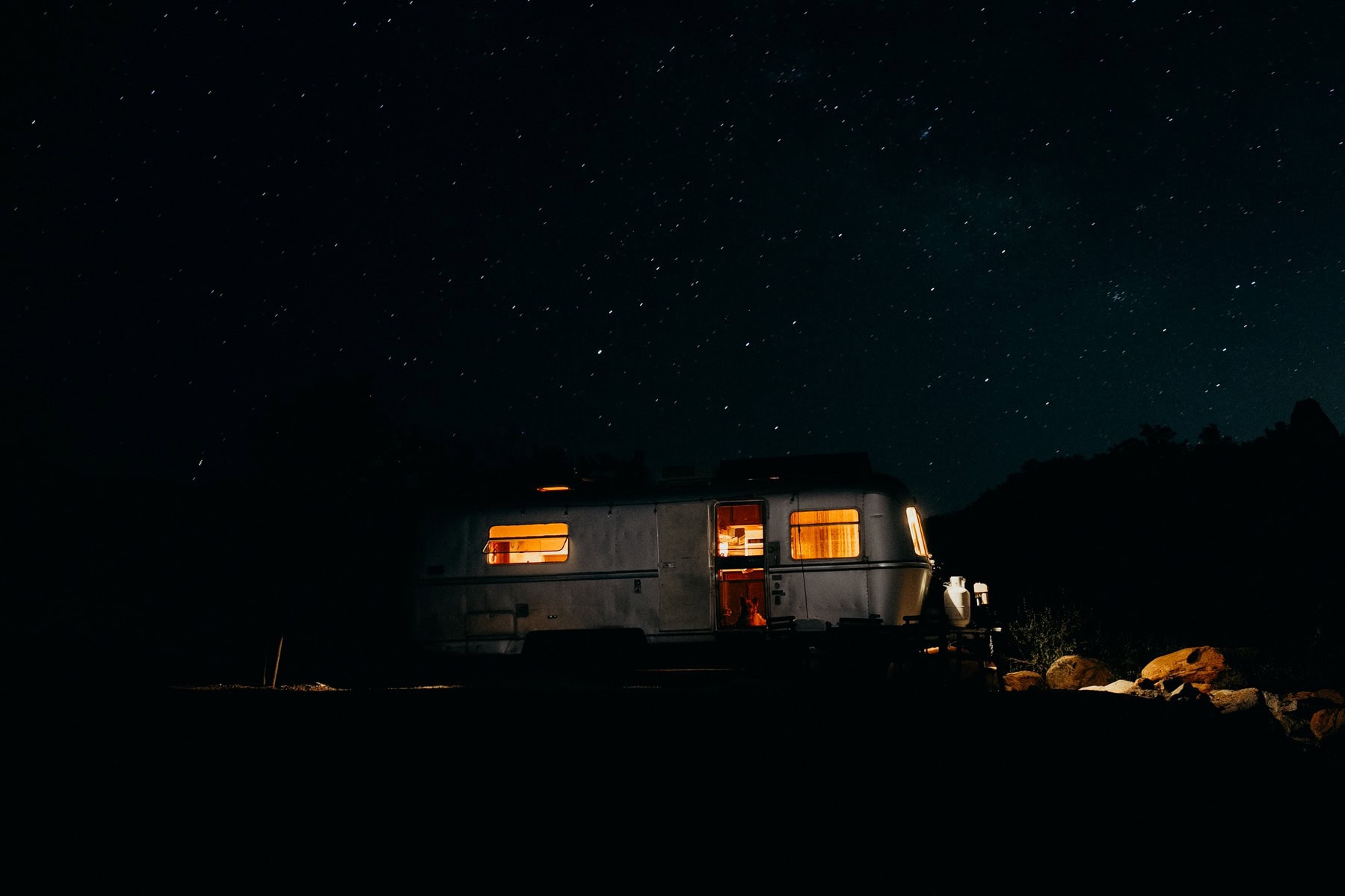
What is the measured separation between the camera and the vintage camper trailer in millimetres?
9094

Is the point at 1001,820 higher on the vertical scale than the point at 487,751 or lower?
lower

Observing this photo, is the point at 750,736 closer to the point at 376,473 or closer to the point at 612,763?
the point at 612,763

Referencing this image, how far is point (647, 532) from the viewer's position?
9.67m

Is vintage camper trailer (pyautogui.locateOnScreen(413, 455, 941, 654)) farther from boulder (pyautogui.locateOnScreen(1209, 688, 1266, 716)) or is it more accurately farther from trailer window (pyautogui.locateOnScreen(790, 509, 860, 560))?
boulder (pyautogui.locateOnScreen(1209, 688, 1266, 716))

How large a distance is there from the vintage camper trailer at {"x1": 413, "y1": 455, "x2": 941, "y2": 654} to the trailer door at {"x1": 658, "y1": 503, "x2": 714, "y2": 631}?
0.01m

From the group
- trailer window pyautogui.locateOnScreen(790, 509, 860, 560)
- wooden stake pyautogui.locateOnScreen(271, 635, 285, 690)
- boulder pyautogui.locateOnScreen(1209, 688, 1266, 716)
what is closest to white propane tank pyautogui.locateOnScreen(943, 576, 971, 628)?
trailer window pyautogui.locateOnScreen(790, 509, 860, 560)

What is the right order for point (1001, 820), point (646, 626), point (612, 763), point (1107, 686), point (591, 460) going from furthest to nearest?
point (591, 460)
point (646, 626)
point (1107, 686)
point (612, 763)
point (1001, 820)

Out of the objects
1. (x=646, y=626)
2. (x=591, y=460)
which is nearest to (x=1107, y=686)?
(x=646, y=626)

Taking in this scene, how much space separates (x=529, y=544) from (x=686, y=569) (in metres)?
2.05

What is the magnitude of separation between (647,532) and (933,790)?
5.70 m

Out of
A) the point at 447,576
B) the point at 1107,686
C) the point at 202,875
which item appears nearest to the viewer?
the point at 202,875

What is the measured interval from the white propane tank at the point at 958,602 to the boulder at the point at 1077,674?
1.23 m

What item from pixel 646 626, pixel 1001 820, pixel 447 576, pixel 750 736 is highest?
pixel 447 576

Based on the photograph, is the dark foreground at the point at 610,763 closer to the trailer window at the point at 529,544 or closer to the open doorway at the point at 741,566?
the open doorway at the point at 741,566
